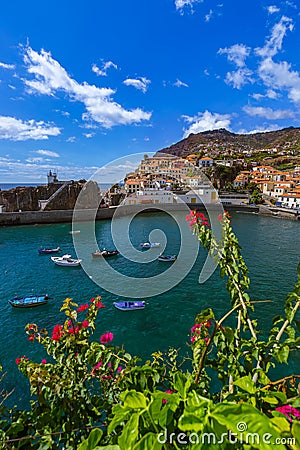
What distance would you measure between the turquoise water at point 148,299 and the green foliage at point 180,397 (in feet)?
16.1

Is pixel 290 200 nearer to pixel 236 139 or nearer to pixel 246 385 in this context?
pixel 246 385

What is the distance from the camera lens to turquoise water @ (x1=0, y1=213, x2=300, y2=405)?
807cm

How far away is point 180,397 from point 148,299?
10952 mm

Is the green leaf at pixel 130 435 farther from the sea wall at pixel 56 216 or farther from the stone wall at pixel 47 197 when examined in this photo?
the stone wall at pixel 47 197

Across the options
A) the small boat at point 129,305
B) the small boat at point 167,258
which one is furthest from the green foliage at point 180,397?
the small boat at point 167,258

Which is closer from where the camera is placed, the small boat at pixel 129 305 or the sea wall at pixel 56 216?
the small boat at pixel 129 305

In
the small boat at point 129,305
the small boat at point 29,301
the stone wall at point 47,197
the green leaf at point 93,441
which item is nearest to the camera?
the green leaf at point 93,441

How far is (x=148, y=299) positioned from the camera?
37.4 feet

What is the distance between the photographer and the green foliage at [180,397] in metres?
0.63

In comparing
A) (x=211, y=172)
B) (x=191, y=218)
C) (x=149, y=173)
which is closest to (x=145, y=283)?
(x=191, y=218)

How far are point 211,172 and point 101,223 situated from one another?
3526 centimetres

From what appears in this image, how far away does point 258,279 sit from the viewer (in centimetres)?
1345

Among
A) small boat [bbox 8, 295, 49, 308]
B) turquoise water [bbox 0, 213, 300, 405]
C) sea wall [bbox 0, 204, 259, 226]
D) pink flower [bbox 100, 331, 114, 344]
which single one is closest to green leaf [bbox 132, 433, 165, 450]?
pink flower [bbox 100, 331, 114, 344]

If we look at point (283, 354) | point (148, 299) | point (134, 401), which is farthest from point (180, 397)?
point (148, 299)
